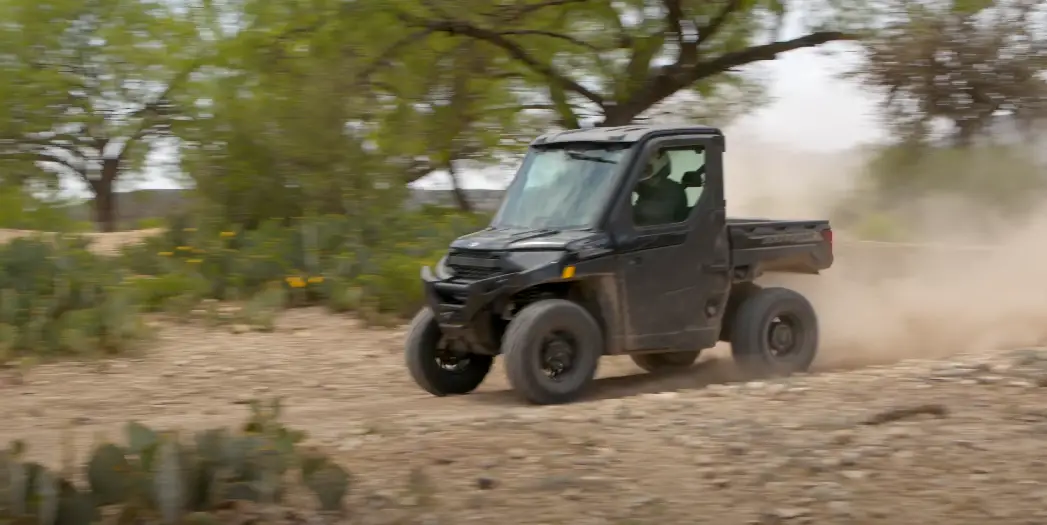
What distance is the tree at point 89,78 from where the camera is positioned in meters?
21.5

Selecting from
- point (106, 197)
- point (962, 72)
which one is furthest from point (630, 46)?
point (106, 197)

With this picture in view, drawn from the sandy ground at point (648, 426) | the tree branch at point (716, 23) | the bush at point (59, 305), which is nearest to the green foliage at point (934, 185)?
the tree branch at point (716, 23)

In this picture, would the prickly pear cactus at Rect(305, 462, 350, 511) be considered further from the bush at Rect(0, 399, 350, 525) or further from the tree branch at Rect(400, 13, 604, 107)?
the tree branch at Rect(400, 13, 604, 107)

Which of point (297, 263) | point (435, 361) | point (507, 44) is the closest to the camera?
point (435, 361)

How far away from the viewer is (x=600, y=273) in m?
8.93

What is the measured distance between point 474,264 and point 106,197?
19.6 m

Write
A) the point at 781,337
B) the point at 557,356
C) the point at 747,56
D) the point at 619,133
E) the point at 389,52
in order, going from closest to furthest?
the point at 557,356
the point at 619,133
the point at 781,337
the point at 389,52
the point at 747,56

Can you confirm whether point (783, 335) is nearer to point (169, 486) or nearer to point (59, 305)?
point (169, 486)

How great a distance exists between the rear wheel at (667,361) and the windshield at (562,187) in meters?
1.76

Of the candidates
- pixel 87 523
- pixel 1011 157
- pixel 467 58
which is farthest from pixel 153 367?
pixel 1011 157

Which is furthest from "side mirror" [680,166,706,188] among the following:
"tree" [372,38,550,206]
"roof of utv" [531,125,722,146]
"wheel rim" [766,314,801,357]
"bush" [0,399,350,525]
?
"tree" [372,38,550,206]

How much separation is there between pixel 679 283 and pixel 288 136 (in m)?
8.19

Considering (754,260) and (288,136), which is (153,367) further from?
(288,136)

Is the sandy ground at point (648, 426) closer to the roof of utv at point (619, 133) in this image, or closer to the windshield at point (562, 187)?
the windshield at point (562, 187)
